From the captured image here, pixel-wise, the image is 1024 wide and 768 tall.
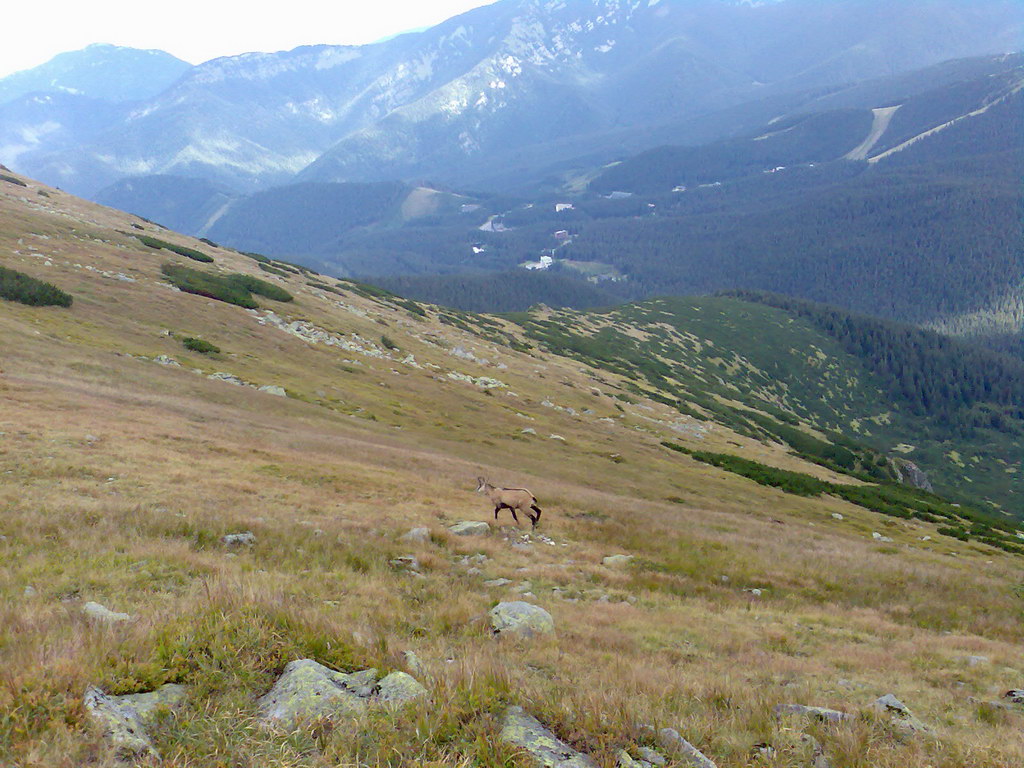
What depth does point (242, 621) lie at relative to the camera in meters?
6.19

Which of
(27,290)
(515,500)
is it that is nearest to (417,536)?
(515,500)

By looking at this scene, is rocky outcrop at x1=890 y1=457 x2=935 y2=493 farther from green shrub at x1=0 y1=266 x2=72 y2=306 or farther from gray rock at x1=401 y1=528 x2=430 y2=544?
green shrub at x1=0 y1=266 x2=72 y2=306

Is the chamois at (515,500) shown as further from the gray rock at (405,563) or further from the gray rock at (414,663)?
the gray rock at (414,663)

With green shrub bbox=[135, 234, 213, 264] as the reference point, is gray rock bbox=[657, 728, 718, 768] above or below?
below

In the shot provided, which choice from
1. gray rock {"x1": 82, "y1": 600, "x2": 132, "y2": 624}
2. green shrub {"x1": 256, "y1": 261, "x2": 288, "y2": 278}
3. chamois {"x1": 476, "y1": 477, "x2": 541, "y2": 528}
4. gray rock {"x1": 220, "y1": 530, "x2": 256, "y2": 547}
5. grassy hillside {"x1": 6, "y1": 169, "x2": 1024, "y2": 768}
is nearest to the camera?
grassy hillside {"x1": 6, "y1": 169, "x2": 1024, "y2": 768}

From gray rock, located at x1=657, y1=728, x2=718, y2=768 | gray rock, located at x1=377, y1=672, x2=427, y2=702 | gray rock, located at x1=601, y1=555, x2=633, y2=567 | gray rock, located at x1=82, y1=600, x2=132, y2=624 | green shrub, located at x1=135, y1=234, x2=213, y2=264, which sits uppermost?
green shrub, located at x1=135, y1=234, x2=213, y2=264

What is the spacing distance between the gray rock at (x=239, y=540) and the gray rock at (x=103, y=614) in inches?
172

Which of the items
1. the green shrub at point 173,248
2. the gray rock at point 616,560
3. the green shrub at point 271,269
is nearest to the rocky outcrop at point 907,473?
the gray rock at point 616,560

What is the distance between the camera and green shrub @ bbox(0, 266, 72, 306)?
32.3 meters

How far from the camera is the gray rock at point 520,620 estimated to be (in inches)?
339

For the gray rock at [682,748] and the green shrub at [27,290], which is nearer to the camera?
the gray rock at [682,748]

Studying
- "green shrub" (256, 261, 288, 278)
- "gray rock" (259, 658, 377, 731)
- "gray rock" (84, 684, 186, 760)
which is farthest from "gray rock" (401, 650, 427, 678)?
"green shrub" (256, 261, 288, 278)

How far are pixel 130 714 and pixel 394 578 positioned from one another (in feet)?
20.9

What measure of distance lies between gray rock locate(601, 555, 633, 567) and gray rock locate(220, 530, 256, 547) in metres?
8.55
